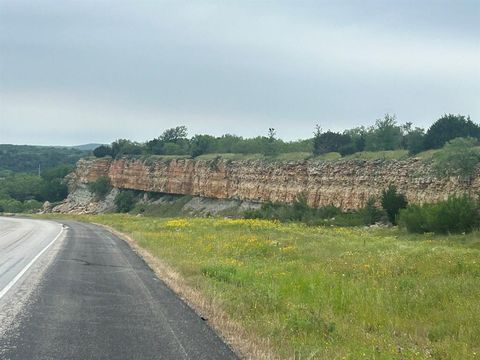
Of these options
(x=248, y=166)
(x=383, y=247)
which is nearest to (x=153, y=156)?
(x=248, y=166)

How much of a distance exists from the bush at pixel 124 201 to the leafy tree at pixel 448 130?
56653 millimetres

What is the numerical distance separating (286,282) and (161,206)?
8491cm

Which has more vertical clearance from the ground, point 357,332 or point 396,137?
point 396,137

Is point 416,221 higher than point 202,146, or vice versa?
point 202,146

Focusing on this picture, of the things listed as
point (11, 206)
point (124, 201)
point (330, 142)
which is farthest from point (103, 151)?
point (330, 142)

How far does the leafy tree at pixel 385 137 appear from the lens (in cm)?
7819

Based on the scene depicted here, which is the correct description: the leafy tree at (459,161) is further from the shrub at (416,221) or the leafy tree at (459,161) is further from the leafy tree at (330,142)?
the leafy tree at (330,142)

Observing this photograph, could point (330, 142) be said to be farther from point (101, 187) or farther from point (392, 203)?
point (101, 187)

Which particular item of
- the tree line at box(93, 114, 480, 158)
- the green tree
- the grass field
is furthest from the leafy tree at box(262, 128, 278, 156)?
the grass field

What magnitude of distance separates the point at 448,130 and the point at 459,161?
68.9 ft

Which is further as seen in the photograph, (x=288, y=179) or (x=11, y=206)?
(x=11, y=206)

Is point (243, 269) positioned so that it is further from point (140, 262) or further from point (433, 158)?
point (433, 158)

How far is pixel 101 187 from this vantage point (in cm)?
11612

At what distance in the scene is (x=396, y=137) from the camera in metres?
80.8
